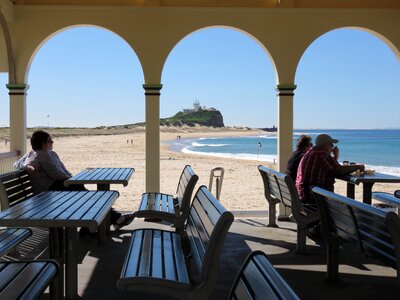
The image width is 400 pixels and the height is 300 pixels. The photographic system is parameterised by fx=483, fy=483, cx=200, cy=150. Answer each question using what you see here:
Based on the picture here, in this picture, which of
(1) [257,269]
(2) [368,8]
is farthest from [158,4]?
(1) [257,269]

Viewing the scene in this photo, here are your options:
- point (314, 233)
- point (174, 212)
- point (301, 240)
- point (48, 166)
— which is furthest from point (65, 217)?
point (314, 233)

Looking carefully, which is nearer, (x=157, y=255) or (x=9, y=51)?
(x=157, y=255)

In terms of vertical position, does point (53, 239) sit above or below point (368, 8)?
below

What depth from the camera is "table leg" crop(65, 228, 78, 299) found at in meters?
3.35

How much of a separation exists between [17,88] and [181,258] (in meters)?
5.29

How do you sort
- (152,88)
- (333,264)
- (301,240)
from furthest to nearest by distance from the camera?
1. (152,88)
2. (301,240)
3. (333,264)

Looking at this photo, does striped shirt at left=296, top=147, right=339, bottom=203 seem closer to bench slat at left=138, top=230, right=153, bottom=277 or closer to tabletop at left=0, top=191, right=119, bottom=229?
tabletop at left=0, top=191, right=119, bottom=229

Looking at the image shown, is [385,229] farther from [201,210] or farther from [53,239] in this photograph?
[53,239]

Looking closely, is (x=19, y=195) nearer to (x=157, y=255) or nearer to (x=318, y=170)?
(x=157, y=255)

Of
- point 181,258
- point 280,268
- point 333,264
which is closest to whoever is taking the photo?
point 181,258

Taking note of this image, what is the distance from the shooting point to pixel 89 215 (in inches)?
117

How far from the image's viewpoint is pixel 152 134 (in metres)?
7.15

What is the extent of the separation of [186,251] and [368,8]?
5.00 m

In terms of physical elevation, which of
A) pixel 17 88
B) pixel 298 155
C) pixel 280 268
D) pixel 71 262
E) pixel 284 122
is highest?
pixel 17 88
